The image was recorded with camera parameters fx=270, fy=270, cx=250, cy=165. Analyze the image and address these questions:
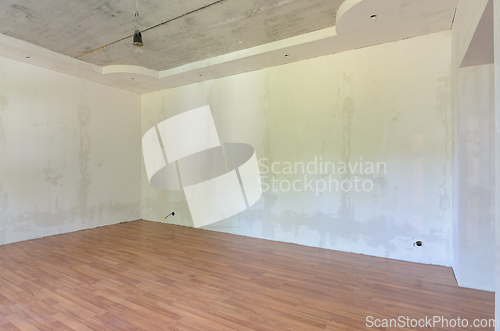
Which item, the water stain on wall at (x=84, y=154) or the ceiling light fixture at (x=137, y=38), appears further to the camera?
the water stain on wall at (x=84, y=154)

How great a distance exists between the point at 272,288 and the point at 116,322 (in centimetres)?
153

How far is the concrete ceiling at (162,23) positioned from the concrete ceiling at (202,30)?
13mm

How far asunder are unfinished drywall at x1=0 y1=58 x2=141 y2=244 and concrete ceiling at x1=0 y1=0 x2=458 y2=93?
48 centimetres

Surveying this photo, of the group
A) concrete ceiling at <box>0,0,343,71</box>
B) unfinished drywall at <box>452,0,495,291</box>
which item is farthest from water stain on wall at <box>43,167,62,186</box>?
unfinished drywall at <box>452,0,495,291</box>

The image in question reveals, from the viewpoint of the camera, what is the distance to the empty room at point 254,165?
2.65m

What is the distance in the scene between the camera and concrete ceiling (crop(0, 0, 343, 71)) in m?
3.33

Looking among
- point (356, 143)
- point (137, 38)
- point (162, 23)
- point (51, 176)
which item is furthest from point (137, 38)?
point (51, 176)

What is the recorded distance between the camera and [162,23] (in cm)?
375

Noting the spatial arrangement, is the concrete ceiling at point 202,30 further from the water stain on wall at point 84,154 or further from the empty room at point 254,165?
the water stain on wall at point 84,154

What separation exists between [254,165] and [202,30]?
8.05 feet

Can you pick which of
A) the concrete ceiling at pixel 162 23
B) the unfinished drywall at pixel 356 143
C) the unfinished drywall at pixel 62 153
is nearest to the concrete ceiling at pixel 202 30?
the concrete ceiling at pixel 162 23

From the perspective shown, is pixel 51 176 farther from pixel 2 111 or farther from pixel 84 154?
pixel 2 111

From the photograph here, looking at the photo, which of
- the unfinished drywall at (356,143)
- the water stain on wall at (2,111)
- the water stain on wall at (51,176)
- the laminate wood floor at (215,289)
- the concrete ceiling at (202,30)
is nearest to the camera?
the laminate wood floor at (215,289)

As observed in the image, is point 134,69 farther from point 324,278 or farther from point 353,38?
point 324,278
